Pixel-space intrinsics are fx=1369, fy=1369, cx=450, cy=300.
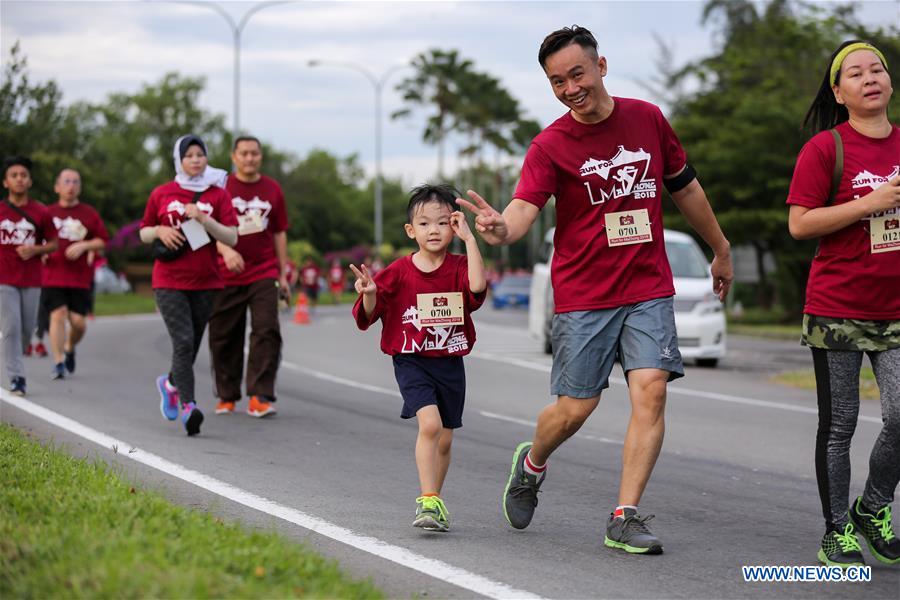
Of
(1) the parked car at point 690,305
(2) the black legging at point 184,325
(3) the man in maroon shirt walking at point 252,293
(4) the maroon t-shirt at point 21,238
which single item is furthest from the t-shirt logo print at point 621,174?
(1) the parked car at point 690,305

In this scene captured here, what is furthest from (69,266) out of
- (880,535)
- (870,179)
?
(880,535)

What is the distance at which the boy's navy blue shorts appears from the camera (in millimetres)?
6516

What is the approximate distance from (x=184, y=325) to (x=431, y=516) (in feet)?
14.7

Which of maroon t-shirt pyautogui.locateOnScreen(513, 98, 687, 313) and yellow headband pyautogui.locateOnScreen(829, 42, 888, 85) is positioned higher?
yellow headband pyautogui.locateOnScreen(829, 42, 888, 85)

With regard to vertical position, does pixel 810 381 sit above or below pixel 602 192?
below

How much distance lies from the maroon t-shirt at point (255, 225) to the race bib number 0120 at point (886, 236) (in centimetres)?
648

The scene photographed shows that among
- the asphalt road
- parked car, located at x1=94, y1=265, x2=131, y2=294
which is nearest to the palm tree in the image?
parked car, located at x1=94, y1=265, x2=131, y2=294

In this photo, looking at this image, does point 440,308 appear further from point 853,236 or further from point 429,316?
point 853,236

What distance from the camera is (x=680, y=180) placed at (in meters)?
6.30

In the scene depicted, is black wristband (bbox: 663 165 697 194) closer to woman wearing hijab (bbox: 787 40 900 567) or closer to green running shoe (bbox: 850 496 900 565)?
woman wearing hijab (bbox: 787 40 900 567)

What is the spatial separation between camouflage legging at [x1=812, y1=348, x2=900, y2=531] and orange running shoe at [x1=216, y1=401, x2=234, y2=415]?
21.5 ft

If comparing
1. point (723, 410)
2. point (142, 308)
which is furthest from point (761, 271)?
point (723, 410)

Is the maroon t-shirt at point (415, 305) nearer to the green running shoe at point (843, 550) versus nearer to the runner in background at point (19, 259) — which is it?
the green running shoe at point (843, 550)

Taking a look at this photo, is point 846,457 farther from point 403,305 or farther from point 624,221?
point 403,305
